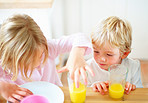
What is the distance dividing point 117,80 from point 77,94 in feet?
0.67

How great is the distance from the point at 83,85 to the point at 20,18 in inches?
14.8

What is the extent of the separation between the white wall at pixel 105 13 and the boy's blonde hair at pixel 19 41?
4.35 ft

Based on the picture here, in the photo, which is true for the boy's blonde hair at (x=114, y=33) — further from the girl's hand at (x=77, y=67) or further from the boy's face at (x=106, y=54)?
the girl's hand at (x=77, y=67)

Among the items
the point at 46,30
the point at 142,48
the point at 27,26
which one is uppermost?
the point at 27,26

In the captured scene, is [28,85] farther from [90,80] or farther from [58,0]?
[58,0]

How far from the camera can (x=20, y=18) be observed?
0.72 metres

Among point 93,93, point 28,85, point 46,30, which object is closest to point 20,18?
point 28,85

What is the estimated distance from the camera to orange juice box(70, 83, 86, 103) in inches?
28.0

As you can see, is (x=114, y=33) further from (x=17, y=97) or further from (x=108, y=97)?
(x=17, y=97)

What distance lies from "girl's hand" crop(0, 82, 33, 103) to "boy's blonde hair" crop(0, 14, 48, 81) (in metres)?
0.08

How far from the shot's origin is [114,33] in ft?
3.70

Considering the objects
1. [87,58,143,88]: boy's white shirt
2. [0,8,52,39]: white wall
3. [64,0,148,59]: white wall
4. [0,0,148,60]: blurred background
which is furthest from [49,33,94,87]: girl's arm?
[64,0,148,59]: white wall

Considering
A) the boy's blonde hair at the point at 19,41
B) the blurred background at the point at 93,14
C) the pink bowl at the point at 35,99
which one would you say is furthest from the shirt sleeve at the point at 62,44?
the blurred background at the point at 93,14

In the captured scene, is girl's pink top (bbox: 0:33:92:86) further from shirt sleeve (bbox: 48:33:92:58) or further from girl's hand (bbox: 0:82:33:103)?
girl's hand (bbox: 0:82:33:103)
